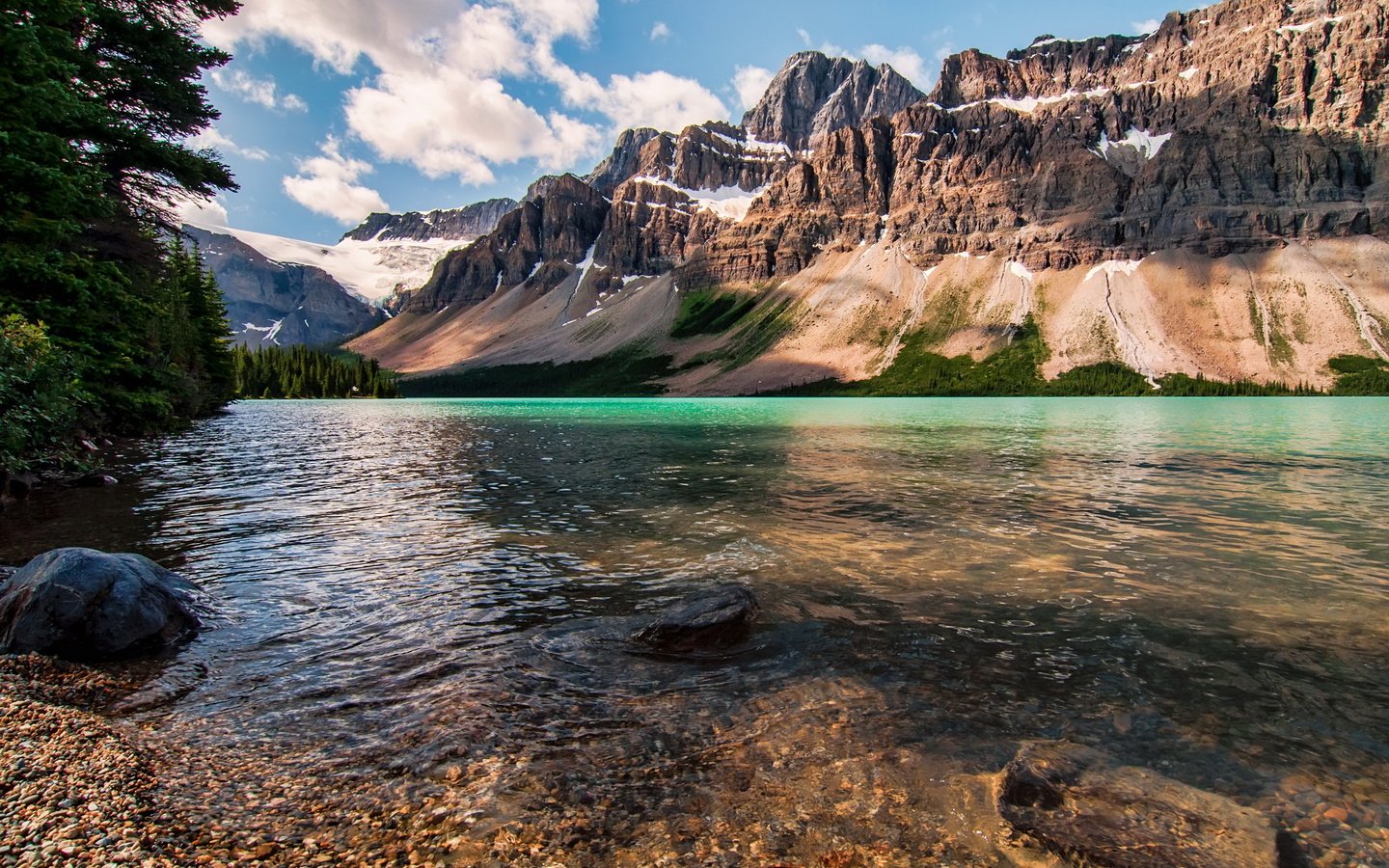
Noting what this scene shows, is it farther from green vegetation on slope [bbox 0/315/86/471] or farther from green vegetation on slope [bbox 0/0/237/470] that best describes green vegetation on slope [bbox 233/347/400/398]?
green vegetation on slope [bbox 0/315/86/471]

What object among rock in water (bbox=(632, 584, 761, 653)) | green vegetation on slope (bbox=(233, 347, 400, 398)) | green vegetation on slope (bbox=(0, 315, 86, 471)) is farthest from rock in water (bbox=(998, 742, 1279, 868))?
green vegetation on slope (bbox=(233, 347, 400, 398))

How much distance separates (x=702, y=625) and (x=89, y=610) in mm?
10496

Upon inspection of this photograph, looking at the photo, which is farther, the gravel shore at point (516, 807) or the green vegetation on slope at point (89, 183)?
the green vegetation on slope at point (89, 183)

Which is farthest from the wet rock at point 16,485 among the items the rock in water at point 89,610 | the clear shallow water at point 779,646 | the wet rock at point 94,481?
the rock in water at point 89,610

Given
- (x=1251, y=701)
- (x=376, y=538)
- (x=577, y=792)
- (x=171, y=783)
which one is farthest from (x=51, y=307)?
(x=1251, y=701)

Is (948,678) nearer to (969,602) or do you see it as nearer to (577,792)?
(969,602)

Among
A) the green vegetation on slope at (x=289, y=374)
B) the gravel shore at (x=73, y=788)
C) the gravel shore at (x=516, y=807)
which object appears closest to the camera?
the gravel shore at (x=73, y=788)

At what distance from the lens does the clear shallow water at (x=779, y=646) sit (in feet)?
26.0

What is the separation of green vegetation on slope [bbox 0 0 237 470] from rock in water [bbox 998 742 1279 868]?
991 inches

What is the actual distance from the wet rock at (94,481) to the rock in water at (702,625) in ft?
91.1

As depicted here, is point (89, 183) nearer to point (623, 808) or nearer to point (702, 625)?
point (702, 625)

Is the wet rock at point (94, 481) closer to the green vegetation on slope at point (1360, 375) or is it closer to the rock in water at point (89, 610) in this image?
the rock in water at point (89, 610)

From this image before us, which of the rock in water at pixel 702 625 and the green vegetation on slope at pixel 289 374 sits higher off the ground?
the green vegetation on slope at pixel 289 374

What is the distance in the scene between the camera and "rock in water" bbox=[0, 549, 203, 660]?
11.1m
